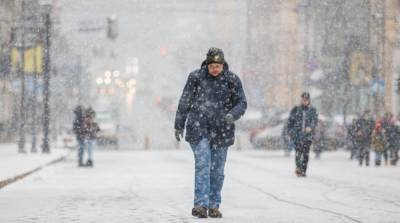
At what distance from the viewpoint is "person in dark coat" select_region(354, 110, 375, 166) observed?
26688 millimetres

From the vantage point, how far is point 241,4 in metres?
145

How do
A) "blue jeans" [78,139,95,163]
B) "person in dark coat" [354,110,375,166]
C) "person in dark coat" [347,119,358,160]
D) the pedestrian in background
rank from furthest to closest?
1. "person in dark coat" [347,119,358,160]
2. "person in dark coat" [354,110,375,166]
3. the pedestrian in background
4. "blue jeans" [78,139,95,163]

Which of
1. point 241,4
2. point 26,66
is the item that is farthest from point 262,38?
point 26,66

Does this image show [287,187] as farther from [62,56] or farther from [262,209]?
[62,56]

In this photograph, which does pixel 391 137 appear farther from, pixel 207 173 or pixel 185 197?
pixel 207 173

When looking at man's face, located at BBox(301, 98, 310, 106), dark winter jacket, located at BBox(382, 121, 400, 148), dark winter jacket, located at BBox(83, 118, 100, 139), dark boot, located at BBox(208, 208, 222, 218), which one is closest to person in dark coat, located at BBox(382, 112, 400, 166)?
dark winter jacket, located at BBox(382, 121, 400, 148)

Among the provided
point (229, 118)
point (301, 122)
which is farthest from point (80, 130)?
point (229, 118)

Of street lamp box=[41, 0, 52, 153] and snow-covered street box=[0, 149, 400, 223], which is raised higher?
street lamp box=[41, 0, 52, 153]

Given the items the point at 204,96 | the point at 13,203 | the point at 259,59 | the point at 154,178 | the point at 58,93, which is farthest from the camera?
the point at 259,59

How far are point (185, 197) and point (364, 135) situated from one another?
1348cm

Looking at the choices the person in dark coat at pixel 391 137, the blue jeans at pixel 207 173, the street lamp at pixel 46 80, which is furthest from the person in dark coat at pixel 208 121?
the street lamp at pixel 46 80

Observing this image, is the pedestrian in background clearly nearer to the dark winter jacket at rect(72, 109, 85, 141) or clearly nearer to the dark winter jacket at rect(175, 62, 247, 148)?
the dark winter jacket at rect(72, 109, 85, 141)

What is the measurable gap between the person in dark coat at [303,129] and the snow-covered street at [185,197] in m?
0.41

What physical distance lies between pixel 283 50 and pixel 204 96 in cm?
7806
